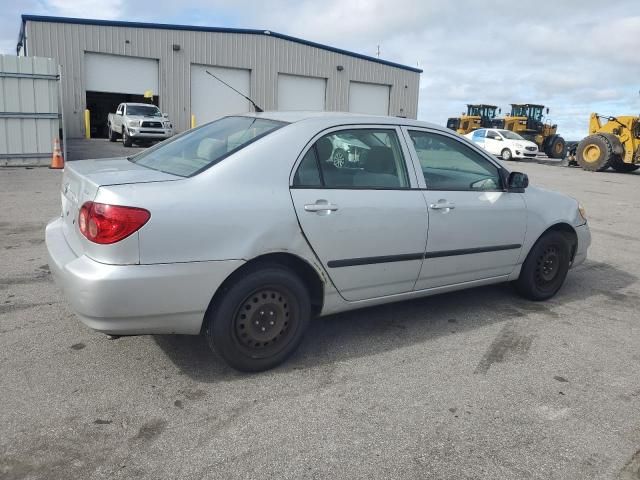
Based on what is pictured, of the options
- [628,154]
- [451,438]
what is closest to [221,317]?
[451,438]

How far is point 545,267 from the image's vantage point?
4801 mm

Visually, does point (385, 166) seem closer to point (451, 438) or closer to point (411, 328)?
point (411, 328)

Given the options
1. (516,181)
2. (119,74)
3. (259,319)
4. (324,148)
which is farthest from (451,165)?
(119,74)

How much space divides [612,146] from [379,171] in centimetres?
1998

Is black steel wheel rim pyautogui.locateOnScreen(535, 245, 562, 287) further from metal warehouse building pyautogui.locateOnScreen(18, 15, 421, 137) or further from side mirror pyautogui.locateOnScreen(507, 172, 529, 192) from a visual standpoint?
metal warehouse building pyautogui.locateOnScreen(18, 15, 421, 137)

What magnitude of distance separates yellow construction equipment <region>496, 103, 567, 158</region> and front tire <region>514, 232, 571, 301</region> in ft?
88.2

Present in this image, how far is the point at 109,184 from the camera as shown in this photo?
2.93 meters

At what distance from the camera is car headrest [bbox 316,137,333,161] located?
3465mm

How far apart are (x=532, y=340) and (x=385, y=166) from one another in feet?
5.42

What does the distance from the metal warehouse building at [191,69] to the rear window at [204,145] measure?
22143 millimetres

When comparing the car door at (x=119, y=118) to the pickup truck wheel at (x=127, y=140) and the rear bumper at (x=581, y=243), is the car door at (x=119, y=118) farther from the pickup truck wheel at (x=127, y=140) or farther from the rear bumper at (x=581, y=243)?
the rear bumper at (x=581, y=243)

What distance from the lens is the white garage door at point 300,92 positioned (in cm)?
2989

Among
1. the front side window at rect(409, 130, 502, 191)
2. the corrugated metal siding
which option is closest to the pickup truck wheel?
the corrugated metal siding

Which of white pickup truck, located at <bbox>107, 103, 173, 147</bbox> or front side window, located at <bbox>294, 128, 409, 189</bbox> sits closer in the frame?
front side window, located at <bbox>294, 128, 409, 189</bbox>
